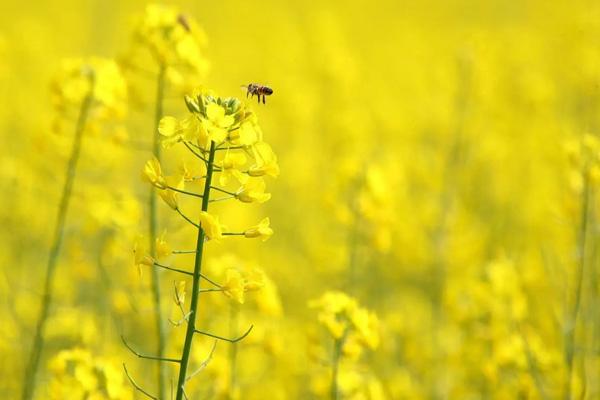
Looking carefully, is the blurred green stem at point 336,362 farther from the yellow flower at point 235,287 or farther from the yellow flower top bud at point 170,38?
the yellow flower top bud at point 170,38

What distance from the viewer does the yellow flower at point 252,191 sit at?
7.03 ft

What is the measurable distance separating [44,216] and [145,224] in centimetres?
296

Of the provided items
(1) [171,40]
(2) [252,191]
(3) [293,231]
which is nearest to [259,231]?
(2) [252,191]

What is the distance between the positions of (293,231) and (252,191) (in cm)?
650

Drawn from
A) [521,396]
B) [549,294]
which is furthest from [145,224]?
[549,294]

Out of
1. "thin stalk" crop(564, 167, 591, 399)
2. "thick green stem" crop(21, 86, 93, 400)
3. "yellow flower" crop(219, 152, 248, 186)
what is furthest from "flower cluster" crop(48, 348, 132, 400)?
"thin stalk" crop(564, 167, 591, 399)

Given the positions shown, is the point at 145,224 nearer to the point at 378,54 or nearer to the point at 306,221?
the point at 306,221

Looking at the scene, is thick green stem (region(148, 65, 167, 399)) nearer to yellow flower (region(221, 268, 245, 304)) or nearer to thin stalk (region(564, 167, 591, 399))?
yellow flower (region(221, 268, 245, 304))

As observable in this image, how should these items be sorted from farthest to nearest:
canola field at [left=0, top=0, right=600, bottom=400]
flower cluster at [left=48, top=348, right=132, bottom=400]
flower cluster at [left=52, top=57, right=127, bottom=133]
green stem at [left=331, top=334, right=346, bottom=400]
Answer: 1. flower cluster at [left=52, top=57, right=127, bottom=133]
2. green stem at [left=331, top=334, right=346, bottom=400]
3. canola field at [left=0, top=0, right=600, bottom=400]
4. flower cluster at [left=48, top=348, right=132, bottom=400]

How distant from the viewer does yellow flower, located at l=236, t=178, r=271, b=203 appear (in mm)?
2143

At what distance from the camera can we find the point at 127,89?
3.39 metres

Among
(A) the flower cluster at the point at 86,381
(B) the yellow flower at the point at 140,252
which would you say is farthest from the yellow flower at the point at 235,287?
(A) the flower cluster at the point at 86,381

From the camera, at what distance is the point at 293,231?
8.65 metres

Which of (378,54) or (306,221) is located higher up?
(378,54)
